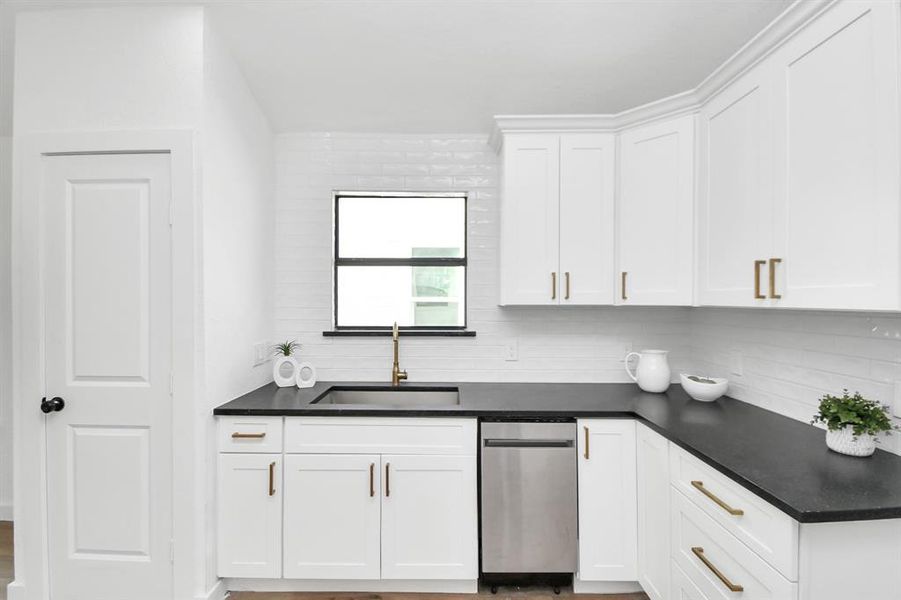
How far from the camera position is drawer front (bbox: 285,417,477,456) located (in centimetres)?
196

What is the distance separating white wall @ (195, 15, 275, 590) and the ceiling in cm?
21

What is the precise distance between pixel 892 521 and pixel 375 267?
2488 mm

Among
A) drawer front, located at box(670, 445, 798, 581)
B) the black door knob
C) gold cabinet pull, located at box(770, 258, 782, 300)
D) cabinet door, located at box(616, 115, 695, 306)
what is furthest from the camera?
cabinet door, located at box(616, 115, 695, 306)

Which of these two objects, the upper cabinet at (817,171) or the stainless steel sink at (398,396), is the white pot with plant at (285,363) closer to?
the stainless steel sink at (398,396)

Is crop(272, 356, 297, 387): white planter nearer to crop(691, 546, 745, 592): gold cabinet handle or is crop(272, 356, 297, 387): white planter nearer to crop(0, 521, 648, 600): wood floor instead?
crop(0, 521, 648, 600): wood floor

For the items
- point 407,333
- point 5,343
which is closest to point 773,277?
point 407,333

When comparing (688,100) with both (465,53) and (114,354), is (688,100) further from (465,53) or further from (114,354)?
(114,354)

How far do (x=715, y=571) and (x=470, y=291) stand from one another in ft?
5.88

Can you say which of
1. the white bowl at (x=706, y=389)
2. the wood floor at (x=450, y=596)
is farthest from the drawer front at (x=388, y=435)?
the white bowl at (x=706, y=389)

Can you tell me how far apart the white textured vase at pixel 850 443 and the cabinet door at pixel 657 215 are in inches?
32.2

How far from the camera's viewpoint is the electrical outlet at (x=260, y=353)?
233 cm

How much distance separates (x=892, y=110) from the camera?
1.12 meters

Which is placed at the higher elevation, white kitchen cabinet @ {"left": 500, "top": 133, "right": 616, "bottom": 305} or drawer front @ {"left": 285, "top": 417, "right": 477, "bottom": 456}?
white kitchen cabinet @ {"left": 500, "top": 133, "right": 616, "bottom": 305}

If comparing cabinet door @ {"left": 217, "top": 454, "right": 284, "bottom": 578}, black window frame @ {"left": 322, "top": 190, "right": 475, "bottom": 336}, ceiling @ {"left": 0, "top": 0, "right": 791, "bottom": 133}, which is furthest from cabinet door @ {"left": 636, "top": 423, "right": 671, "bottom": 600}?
ceiling @ {"left": 0, "top": 0, "right": 791, "bottom": 133}
